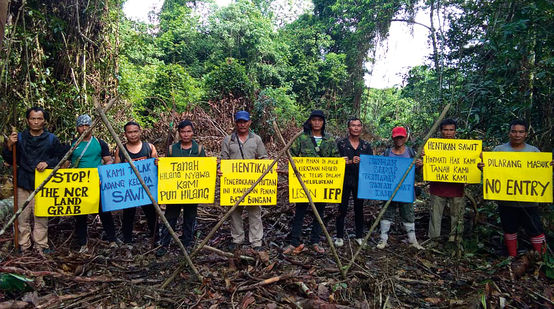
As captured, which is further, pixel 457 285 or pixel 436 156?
pixel 436 156

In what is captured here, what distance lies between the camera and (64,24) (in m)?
7.05

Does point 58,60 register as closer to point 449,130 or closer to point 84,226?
point 84,226

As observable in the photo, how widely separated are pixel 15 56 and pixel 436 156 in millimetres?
7476

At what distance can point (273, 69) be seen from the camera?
18.5 metres

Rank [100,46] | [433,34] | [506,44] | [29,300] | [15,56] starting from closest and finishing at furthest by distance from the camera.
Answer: [29,300], [506,44], [15,56], [100,46], [433,34]

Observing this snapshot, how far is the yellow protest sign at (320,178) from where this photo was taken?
15.4 ft

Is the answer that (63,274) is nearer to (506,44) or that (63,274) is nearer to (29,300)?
(29,300)

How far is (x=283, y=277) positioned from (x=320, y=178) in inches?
56.5

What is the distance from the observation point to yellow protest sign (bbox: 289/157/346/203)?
4.70 meters

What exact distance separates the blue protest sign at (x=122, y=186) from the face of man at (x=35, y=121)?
953 millimetres

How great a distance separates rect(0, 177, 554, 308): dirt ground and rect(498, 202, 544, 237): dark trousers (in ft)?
1.16

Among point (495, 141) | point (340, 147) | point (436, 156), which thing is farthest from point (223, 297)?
point (495, 141)

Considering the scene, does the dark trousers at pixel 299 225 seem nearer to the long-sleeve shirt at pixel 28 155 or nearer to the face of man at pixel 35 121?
the long-sleeve shirt at pixel 28 155

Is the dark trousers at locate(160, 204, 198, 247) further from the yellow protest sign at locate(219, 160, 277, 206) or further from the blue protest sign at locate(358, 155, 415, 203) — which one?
the blue protest sign at locate(358, 155, 415, 203)
